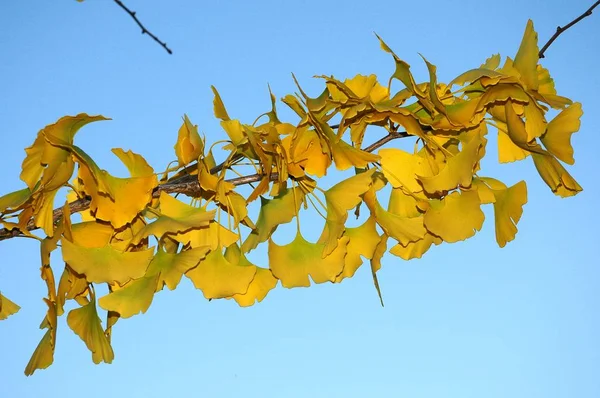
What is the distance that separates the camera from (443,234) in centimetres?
84

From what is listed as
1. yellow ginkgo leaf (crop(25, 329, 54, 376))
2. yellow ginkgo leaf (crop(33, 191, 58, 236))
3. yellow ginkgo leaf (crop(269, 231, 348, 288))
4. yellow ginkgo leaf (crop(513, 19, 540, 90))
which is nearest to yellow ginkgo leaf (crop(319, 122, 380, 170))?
yellow ginkgo leaf (crop(269, 231, 348, 288))

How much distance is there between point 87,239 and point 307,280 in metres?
0.27

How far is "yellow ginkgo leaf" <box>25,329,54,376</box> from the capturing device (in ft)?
2.87

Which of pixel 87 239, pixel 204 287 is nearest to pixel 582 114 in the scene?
pixel 204 287

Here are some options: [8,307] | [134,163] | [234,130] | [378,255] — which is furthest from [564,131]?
[8,307]

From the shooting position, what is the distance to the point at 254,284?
844 mm

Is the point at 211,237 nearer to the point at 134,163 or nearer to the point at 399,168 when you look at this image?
the point at 134,163

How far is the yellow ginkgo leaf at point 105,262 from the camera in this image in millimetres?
759

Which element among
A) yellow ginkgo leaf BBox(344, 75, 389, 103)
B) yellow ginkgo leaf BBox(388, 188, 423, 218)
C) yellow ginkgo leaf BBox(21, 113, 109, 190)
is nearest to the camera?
yellow ginkgo leaf BBox(21, 113, 109, 190)

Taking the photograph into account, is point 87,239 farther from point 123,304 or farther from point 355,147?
point 355,147

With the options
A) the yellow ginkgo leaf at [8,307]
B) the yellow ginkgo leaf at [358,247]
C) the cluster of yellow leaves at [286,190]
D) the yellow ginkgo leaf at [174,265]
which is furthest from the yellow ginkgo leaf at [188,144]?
the yellow ginkgo leaf at [8,307]

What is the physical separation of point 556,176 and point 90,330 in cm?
63

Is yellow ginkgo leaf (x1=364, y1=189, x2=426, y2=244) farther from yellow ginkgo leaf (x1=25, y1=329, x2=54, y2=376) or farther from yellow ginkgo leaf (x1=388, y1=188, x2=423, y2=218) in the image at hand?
yellow ginkgo leaf (x1=25, y1=329, x2=54, y2=376)

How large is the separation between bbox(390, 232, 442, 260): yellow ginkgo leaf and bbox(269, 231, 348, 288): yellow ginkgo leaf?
0.35 feet
